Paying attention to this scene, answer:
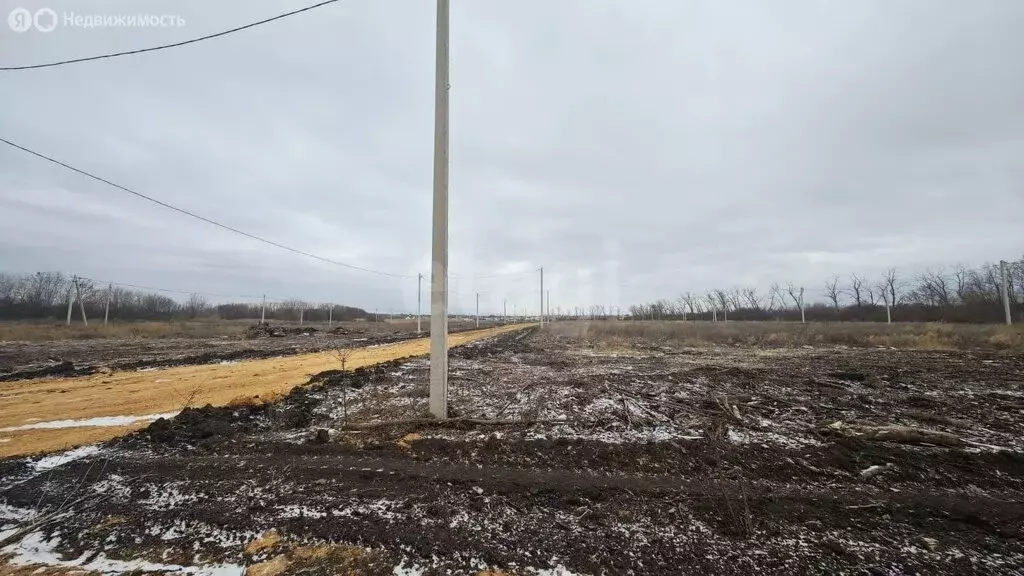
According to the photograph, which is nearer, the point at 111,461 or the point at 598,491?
the point at 598,491

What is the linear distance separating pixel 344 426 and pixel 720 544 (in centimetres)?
516

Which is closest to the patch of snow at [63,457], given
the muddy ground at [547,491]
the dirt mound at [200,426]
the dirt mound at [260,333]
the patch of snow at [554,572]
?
the muddy ground at [547,491]

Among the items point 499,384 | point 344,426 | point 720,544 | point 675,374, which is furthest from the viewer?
point 675,374

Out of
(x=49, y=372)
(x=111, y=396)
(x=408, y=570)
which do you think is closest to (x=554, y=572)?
(x=408, y=570)

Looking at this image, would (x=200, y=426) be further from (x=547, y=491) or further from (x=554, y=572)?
(x=554, y=572)

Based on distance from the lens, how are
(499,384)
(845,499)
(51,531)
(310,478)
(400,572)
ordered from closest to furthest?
(400,572) → (51,531) → (845,499) → (310,478) → (499,384)

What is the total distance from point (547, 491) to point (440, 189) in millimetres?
4895

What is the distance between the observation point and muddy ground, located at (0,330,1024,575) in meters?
2.79

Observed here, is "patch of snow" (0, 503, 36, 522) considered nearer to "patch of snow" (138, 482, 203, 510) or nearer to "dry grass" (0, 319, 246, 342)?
"patch of snow" (138, 482, 203, 510)

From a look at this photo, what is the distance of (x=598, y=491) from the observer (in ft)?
12.3

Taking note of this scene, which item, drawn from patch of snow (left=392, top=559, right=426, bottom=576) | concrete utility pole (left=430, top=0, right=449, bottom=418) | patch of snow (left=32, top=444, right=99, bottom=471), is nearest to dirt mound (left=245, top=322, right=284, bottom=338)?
patch of snow (left=32, top=444, right=99, bottom=471)

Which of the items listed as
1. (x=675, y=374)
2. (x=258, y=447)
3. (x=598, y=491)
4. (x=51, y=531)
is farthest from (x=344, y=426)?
(x=675, y=374)

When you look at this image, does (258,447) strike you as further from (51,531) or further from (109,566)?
(109,566)

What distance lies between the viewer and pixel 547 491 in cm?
378
